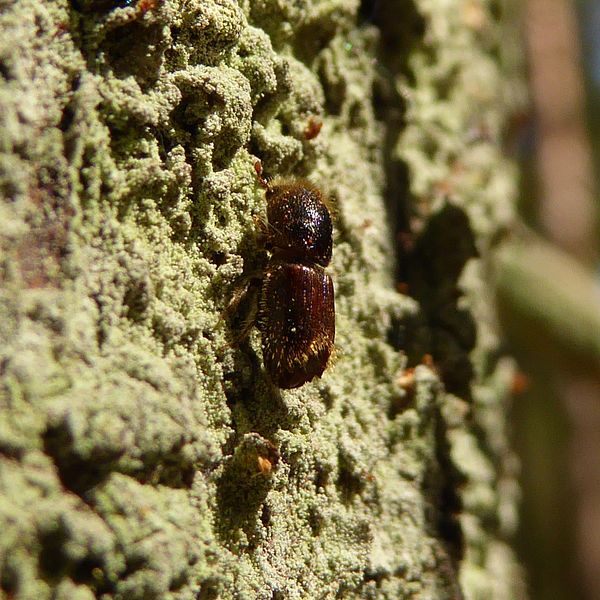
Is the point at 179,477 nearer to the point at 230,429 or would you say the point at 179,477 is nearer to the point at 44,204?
the point at 230,429

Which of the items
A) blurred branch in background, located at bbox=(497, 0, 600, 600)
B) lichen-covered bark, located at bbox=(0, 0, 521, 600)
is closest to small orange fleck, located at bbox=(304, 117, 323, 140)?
lichen-covered bark, located at bbox=(0, 0, 521, 600)

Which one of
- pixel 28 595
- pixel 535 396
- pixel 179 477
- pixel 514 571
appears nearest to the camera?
pixel 28 595

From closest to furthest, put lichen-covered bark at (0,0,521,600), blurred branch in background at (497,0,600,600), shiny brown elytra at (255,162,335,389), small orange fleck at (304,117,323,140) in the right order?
lichen-covered bark at (0,0,521,600)
shiny brown elytra at (255,162,335,389)
small orange fleck at (304,117,323,140)
blurred branch in background at (497,0,600,600)

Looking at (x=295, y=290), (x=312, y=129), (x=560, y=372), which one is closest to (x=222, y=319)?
(x=295, y=290)

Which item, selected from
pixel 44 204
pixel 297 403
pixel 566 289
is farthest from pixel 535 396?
pixel 44 204

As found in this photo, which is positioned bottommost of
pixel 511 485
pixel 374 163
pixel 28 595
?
pixel 28 595

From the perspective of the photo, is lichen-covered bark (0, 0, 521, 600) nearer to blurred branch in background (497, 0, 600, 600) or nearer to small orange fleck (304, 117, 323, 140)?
small orange fleck (304, 117, 323, 140)
